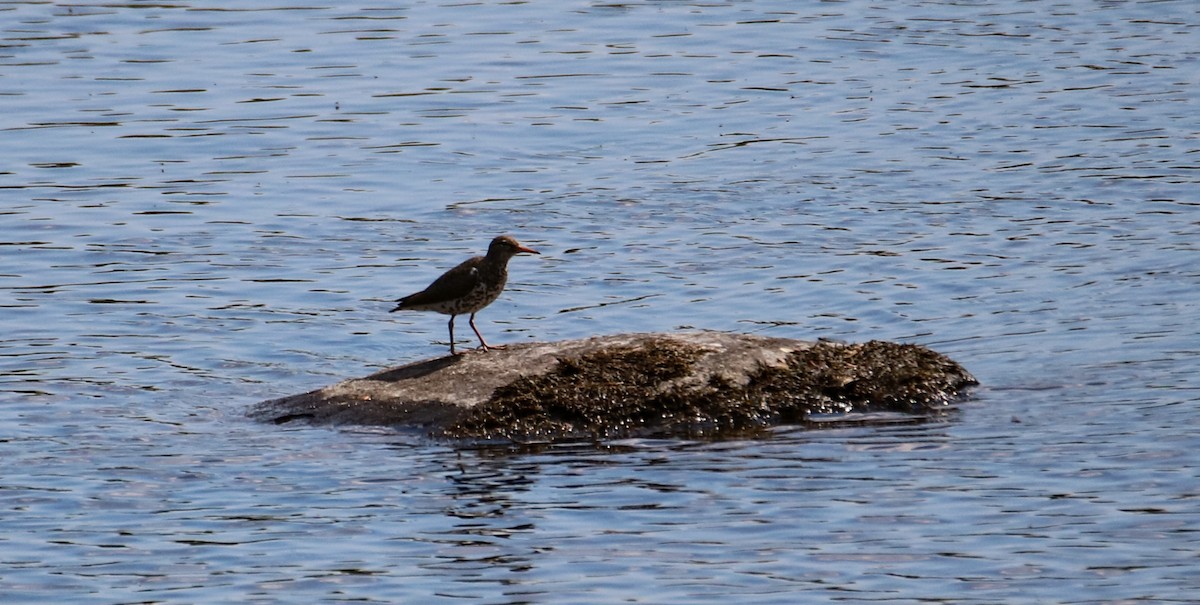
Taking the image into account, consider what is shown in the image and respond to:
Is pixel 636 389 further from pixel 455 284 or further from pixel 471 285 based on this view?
pixel 455 284

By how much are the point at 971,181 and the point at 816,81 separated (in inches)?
232

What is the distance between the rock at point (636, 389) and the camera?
543 inches

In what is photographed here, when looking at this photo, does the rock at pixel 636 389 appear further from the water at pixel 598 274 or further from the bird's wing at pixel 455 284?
the bird's wing at pixel 455 284

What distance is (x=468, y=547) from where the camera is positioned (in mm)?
11508

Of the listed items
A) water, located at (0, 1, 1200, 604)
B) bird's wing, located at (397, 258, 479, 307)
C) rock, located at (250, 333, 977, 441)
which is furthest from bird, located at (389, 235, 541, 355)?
water, located at (0, 1, 1200, 604)

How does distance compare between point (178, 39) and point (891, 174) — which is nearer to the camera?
point (891, 174)

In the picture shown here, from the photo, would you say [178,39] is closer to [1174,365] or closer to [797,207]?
[797,207]

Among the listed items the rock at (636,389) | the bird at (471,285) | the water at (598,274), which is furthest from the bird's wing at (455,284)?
the water at (598,274)

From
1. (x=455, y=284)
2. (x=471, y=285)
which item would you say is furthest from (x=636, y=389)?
(x=455, y=284)

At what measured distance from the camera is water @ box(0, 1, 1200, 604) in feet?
37.1

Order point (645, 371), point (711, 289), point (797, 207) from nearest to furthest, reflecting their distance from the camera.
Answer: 1. point (645, 371)
2. point (711, 289)
3. point (797, 207)

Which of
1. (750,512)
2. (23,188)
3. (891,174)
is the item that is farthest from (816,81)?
(750,512)

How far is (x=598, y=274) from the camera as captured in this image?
64.5 ft

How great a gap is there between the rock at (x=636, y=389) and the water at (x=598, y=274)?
1.16 feet
